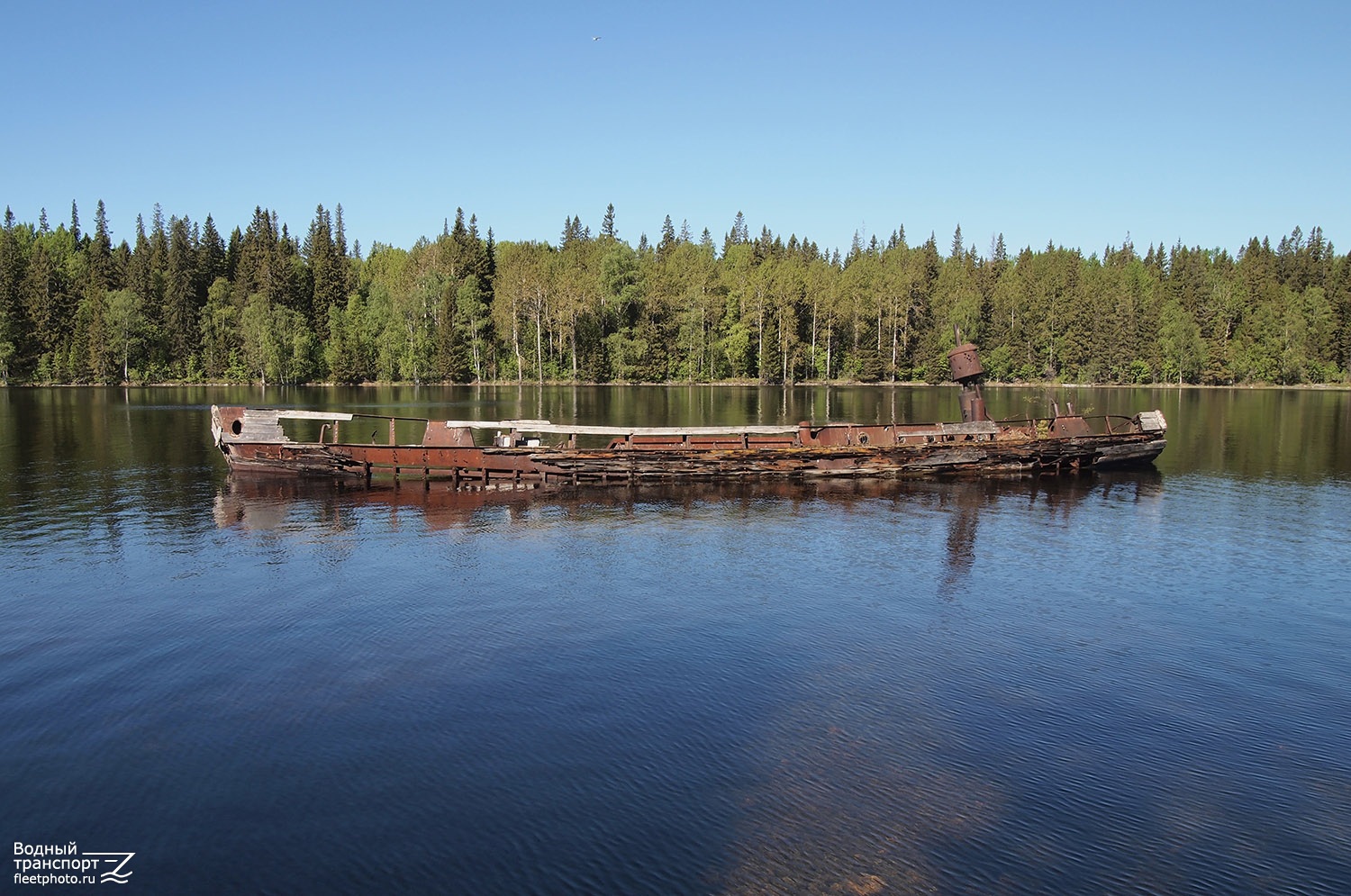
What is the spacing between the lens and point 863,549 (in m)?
25.7

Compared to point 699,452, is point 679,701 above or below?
below

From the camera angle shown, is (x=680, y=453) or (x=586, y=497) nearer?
(x=586, y=497)

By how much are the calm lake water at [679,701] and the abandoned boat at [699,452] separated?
809 cm

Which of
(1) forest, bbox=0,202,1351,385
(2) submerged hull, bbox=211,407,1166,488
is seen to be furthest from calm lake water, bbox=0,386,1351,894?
(1) forest, bbox=0,202,1351,385

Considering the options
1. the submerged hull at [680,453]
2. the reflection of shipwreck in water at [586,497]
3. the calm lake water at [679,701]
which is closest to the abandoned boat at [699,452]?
the submerged hull at [680,453]

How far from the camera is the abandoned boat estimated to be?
3812 centimetres

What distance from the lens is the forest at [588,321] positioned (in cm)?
12681

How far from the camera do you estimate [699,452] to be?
129ft

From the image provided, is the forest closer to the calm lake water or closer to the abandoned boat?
the abandoned boat

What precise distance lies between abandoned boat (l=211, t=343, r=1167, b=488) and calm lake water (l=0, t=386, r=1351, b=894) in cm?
809

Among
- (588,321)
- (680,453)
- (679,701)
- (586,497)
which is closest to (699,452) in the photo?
(680,453)

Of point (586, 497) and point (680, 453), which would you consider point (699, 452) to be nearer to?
point (680, 453)

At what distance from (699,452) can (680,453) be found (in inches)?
37.0

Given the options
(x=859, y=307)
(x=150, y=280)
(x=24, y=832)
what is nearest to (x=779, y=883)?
(x=24, y=832)
